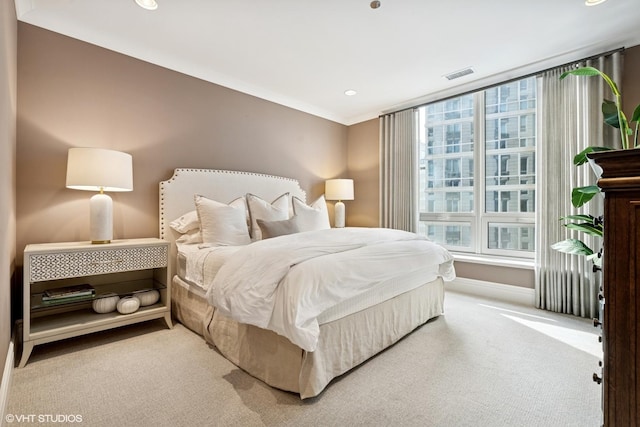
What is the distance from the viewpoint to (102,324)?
2191 mm

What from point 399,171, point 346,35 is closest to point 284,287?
point 346,35

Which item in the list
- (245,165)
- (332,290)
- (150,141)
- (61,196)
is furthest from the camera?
(245,165)

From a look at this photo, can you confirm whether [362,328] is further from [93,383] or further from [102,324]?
[102,324]

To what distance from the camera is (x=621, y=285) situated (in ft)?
1.72

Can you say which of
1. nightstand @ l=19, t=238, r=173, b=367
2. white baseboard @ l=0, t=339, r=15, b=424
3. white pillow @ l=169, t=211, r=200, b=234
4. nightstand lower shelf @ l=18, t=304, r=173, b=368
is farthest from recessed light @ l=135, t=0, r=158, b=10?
white baseboard @ l=0, t=339, r=15, b=424

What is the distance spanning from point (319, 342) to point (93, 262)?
5.87 ft

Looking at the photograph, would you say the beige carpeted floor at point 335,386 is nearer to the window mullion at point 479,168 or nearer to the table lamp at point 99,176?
the table lamp at point 99,176

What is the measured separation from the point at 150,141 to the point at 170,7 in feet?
3.93

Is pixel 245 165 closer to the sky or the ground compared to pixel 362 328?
closer to the sky

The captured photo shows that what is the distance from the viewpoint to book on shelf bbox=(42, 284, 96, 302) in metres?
2.08

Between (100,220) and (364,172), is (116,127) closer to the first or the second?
(100,220)

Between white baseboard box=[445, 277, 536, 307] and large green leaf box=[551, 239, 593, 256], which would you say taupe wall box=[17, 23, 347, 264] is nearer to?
white baseboard box=[445, 277, 536, 307]

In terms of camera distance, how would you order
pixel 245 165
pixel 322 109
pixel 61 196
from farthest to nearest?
pixel 322 109
pixel 245 165
pixel 61 196

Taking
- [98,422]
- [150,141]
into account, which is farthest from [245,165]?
[98,422]
